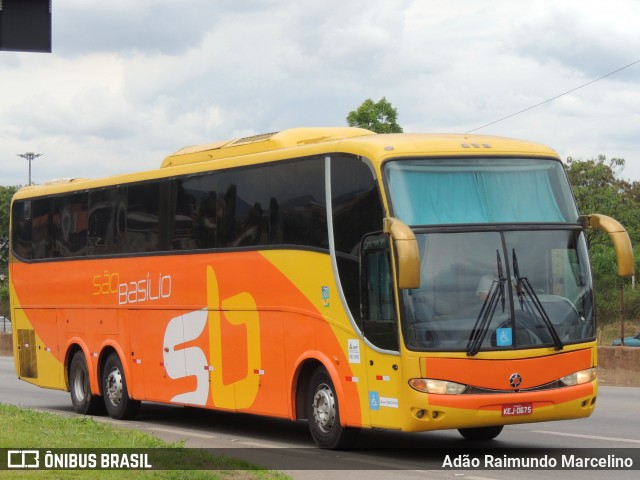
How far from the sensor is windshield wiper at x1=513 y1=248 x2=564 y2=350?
13188 millimetres

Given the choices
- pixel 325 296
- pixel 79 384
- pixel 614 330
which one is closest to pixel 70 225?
pixel 79 384

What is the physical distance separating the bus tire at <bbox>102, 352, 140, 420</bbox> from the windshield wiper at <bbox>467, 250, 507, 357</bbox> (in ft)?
26.6

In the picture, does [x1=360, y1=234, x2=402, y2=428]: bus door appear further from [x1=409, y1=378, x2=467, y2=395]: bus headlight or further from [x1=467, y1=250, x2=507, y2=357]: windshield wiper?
[x1=467, y1=250, x2=507, y2=357]: windshield wiper

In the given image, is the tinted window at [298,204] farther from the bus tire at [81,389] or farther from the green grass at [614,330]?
the green grass at [614,330]

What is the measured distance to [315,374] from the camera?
48.8ft

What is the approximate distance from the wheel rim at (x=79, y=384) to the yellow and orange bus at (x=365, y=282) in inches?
75.2

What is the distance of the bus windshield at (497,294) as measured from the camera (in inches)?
510

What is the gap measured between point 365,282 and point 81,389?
881 centimetres

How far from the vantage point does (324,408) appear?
47.9 ft

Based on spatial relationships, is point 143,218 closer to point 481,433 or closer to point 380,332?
point 481,433

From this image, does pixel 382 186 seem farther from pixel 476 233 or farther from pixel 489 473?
pixel 489 473

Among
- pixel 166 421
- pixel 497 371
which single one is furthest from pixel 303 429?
pixel 497 371

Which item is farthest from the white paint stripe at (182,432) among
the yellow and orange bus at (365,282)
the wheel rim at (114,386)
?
the wheel rim at (114,386)

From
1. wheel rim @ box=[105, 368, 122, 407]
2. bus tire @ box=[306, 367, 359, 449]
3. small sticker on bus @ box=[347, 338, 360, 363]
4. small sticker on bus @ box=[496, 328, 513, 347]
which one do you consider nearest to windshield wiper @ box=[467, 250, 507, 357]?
small sticker on bus @ box=[496, 328, 513, 347]
